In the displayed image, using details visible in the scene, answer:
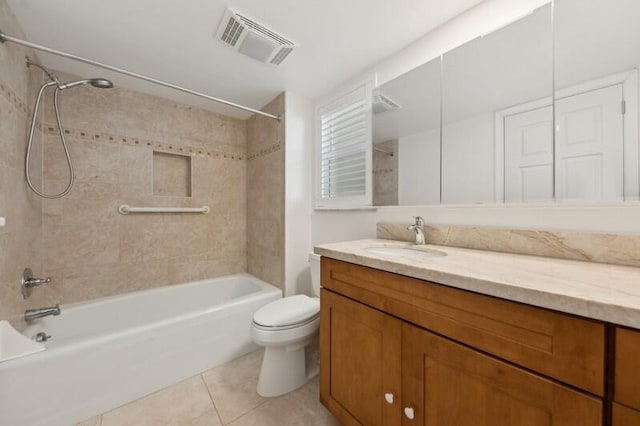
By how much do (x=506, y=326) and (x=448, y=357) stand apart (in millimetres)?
191

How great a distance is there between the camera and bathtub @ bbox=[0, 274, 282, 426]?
1093 mm

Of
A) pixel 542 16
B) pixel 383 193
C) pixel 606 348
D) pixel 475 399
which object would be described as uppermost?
pixel 542 16

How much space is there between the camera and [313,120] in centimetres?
215

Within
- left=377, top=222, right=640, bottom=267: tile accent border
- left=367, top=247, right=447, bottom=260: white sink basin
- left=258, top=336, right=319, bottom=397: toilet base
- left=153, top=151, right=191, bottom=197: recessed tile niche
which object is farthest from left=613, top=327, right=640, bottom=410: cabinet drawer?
left=153, top=151, right=191, bottom=197: recessed tile niche

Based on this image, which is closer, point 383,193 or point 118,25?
point 118,25

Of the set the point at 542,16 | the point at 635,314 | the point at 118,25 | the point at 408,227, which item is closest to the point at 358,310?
the point at 408,227

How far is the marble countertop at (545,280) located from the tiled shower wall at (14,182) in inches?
65.1

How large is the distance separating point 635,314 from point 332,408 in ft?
3.53

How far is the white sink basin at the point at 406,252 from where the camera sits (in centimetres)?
119

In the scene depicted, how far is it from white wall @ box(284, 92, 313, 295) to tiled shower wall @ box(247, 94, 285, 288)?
0.18 ft

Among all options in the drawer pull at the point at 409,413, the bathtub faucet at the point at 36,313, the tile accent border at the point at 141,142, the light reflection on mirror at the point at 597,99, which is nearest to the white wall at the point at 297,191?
the tile accent border at the point at 141,142

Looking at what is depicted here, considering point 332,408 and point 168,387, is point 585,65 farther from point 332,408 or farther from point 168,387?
point 168,387

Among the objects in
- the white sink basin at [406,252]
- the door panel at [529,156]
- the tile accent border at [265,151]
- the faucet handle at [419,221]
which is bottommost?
the white sink basin at [406,252]

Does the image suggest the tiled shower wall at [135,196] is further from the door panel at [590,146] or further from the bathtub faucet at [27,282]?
the door panel at [590,146]
